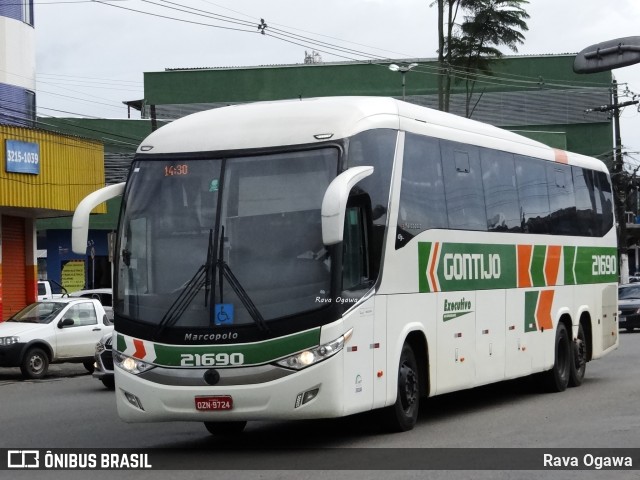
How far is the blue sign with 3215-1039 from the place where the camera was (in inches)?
1192

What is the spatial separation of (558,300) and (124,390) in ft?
28.8

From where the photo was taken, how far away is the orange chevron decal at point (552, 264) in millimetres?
18656

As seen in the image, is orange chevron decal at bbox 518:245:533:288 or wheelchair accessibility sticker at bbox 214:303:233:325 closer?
wheelchair accessibility sticker at bbox 214:303:233:325

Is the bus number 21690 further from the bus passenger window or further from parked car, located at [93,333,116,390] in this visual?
parked car, located at [93,333,116,390]

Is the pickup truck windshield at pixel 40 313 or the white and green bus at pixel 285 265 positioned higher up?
the white and green bus at pixel 285 265

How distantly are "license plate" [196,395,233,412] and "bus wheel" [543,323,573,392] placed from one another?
8.31 m

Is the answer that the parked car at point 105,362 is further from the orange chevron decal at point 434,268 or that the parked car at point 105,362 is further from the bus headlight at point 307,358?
the bus headlight at point 307,358

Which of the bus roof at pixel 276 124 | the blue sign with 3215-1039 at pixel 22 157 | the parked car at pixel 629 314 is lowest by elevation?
the parked car at pixel 629 314

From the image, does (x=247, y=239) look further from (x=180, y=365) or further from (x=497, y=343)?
(x=497, y=343)

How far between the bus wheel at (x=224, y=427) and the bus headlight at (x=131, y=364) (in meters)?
1.79

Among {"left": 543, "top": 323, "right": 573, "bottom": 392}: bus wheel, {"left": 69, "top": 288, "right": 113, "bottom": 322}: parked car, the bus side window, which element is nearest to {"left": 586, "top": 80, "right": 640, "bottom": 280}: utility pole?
{"left": 69, "top": 288, "right": 113, "bottom": 322}: parked car

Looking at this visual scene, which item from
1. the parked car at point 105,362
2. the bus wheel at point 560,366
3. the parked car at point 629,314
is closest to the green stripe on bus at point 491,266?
the bus wheel at point 560,366

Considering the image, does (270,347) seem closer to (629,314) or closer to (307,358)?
(307,358)

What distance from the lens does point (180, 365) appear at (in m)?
12.0
